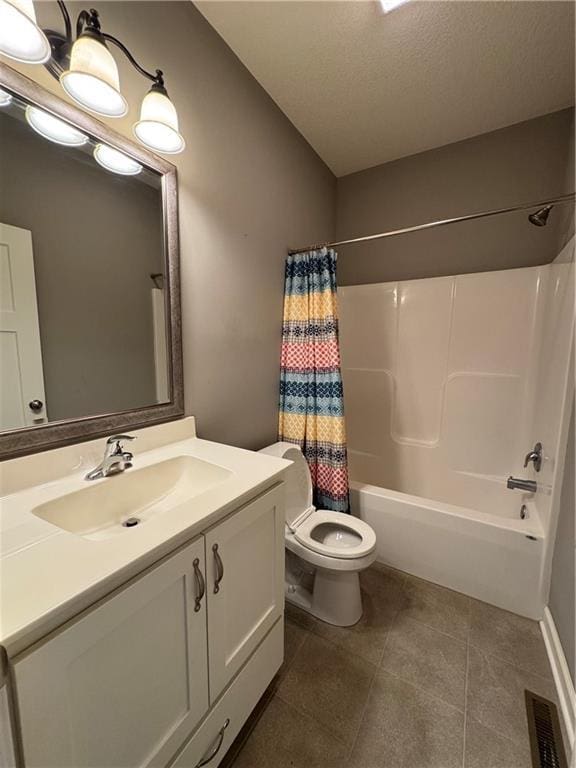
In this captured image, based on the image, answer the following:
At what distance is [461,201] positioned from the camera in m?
2.10

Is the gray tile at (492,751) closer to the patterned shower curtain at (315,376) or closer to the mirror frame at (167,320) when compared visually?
the patterned shower curtain at (315,376)

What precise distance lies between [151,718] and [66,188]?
1387 mm

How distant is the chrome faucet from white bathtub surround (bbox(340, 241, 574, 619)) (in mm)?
1333

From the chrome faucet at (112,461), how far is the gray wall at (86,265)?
133mm

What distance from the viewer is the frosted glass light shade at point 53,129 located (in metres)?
0.85

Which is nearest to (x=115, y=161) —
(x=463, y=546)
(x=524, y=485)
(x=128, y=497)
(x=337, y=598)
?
(x=128, y=497)

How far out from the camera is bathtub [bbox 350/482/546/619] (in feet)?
4.78

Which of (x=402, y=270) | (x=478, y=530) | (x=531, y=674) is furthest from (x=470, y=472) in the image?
(x=402, y=270)

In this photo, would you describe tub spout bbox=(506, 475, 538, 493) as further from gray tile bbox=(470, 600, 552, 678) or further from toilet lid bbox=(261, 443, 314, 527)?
toilet lid bbox=(261, 443, 314, 527)

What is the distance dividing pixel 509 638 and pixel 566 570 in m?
0.43

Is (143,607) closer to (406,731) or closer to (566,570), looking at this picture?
(406,731)

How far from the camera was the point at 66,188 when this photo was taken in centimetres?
94

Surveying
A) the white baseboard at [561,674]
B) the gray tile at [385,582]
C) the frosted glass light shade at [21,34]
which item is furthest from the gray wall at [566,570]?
the frosted glass light shade at [21,34]

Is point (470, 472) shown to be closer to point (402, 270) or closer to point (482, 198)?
point (402, 270)
